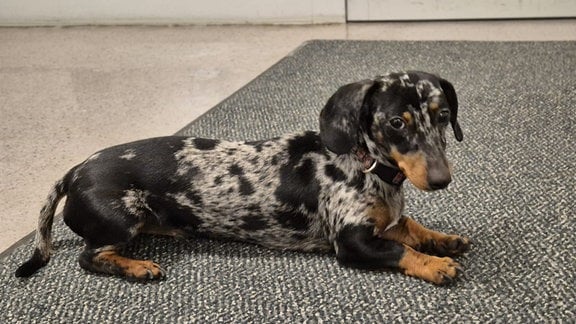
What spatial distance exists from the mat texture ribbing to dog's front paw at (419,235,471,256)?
0.11ft

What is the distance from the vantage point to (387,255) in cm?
181

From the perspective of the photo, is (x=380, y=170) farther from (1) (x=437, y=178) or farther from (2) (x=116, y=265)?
(2) (x=116, y=265)

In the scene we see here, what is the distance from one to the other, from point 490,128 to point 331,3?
2.66 meters

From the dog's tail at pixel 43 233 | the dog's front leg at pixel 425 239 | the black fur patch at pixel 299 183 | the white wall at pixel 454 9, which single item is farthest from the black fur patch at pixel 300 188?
the white wall at pixel 454 9

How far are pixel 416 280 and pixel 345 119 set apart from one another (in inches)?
19.6

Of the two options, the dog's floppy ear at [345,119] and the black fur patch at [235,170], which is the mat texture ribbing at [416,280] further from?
the dog's floppy ear at [345,119]

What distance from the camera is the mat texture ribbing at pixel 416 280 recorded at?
173cm

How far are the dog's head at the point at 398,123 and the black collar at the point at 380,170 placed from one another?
0.02 meters

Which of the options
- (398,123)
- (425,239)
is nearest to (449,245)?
(425,239)

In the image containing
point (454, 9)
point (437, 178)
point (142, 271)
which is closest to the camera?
point (437, 178)

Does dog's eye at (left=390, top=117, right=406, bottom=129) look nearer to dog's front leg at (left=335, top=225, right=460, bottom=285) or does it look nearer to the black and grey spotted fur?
the black and grey spotted fur

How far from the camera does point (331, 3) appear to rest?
5246 mm

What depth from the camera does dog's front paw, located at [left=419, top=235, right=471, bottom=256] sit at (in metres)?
1.94

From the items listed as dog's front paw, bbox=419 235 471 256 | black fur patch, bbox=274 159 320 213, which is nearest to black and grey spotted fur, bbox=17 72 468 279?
black fur patch, bbox=274 159 320 213
